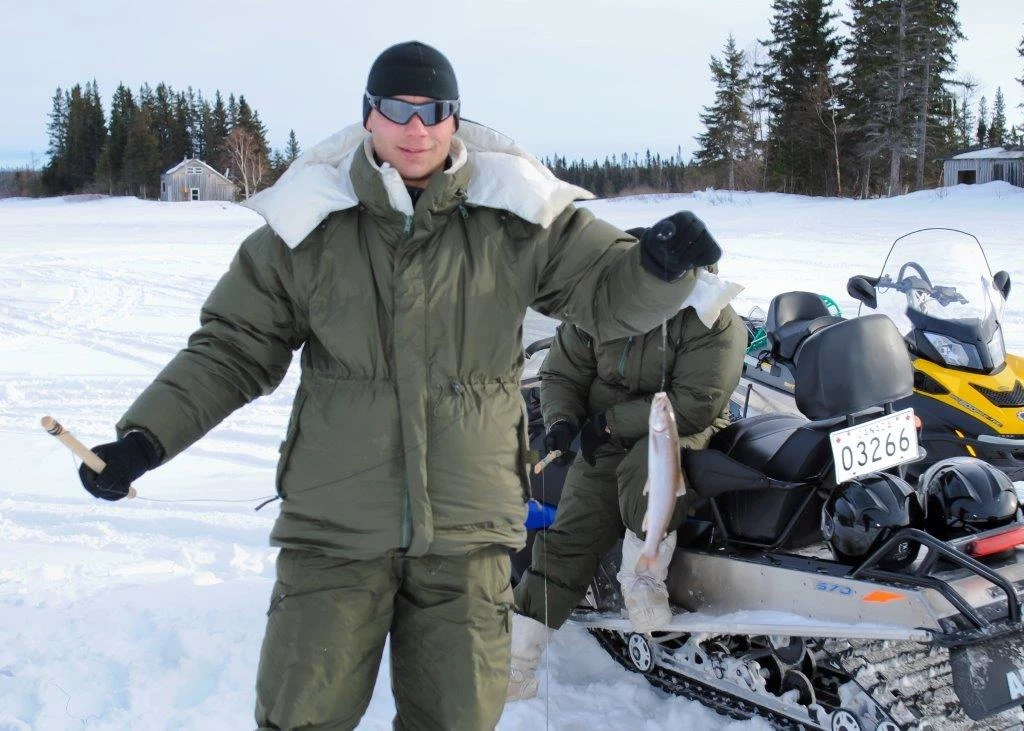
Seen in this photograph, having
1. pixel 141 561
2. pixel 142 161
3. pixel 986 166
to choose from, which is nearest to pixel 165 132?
pixel 142 161

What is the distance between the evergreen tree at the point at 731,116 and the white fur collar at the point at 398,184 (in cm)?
4012

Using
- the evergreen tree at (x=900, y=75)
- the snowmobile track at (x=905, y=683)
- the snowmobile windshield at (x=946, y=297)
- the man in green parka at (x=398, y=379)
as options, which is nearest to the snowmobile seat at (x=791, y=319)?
the snowmobile windshield at (x=946, y=297)

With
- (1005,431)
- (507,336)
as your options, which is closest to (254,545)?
(507,336)

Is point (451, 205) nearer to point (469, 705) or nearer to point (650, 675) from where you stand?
point (469, 705)

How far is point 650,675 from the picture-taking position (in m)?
3.40

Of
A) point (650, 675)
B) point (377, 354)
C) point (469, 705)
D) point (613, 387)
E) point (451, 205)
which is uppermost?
point (451, 205)

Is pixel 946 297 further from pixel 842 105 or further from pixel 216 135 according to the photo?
pixel 216 135

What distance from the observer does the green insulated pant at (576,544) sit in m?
3.33

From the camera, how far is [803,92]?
38.2 metres

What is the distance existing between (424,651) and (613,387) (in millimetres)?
1495

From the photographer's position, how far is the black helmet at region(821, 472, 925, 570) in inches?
103

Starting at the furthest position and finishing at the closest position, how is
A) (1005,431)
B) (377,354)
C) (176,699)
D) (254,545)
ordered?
(254,545), (1005,431), (176,699), (377,354)

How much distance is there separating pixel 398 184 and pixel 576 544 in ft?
5.49

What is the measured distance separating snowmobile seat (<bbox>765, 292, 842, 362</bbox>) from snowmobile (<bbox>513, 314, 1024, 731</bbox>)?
6.10 ft
